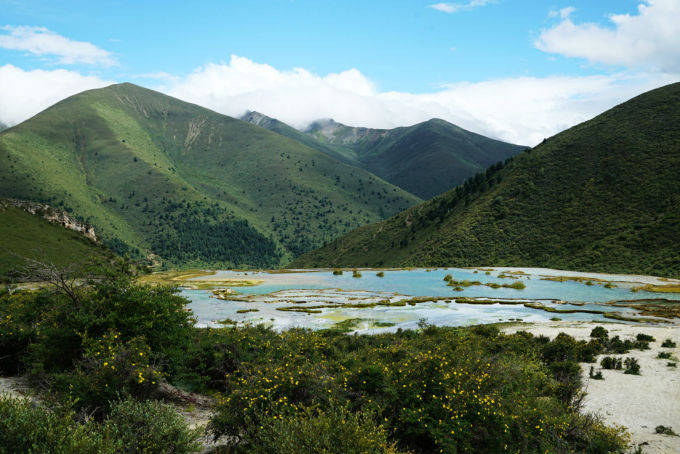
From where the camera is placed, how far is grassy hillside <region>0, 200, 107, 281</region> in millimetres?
66750

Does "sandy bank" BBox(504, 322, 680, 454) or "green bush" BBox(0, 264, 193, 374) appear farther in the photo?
"green bush" BBox(0, 264, 193, 374)

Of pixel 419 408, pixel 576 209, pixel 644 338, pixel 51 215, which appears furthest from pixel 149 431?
pixel 576 209

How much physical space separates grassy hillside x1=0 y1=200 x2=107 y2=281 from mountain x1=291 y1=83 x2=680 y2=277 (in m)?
87.1

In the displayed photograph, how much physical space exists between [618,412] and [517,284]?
54531 mm

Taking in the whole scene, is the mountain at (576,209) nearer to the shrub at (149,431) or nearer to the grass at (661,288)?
the grass at (661,288)

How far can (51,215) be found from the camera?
313 feet

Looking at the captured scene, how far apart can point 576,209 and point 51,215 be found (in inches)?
5498

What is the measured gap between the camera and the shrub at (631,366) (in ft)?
67.9

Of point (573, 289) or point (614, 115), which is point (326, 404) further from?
point (614, 115)

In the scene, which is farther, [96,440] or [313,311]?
[313,311]

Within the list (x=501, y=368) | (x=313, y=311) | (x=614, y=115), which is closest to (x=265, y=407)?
(x=501, y=368)

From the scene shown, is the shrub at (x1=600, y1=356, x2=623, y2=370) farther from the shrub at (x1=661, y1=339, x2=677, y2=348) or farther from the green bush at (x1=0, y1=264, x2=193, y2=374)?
the green bush at (x1=0, y1=264, x2=193, y2=374)

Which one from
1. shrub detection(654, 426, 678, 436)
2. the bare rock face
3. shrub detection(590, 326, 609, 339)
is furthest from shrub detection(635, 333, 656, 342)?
the bare rock face

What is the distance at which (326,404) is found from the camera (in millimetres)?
11547
